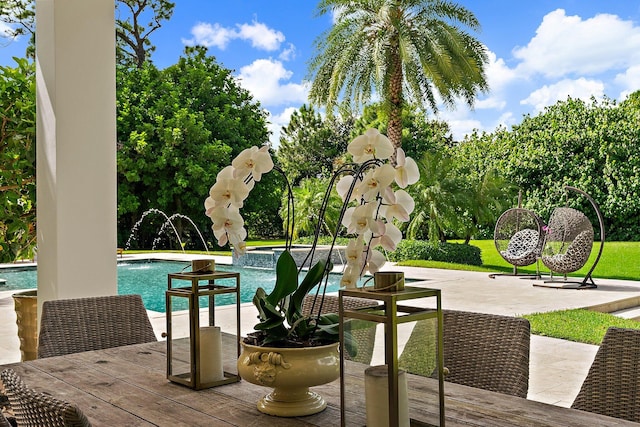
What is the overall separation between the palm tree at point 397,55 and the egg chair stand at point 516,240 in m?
2.13

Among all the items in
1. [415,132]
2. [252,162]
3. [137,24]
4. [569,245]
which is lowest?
[569,245]

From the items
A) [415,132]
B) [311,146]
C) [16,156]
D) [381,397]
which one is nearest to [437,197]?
[16,156]

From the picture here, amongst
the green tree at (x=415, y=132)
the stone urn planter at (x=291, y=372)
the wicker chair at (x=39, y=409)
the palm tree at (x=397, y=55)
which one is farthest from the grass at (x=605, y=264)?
the wicker chair at (x=39, y=409)

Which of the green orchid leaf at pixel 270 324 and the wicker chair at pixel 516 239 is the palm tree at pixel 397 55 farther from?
the green orchid leaf at pixel 270 324

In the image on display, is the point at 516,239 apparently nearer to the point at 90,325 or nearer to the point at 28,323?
the point at 28,323

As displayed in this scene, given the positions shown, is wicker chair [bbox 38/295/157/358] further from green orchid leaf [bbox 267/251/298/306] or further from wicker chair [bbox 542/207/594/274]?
wicker chair [bbox 542/207/594/274]

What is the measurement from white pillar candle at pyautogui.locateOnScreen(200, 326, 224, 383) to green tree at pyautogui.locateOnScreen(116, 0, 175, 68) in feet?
53.8

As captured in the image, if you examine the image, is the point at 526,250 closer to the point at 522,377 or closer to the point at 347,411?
the point at 522,377

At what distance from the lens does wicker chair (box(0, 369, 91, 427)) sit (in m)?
0.86

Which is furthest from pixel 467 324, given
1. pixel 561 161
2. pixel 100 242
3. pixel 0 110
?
pixel 561 161

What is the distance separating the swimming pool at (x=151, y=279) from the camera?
26.5 feet

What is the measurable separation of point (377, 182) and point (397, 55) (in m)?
9.50

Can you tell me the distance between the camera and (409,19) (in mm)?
10320

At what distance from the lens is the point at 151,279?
973 cm
